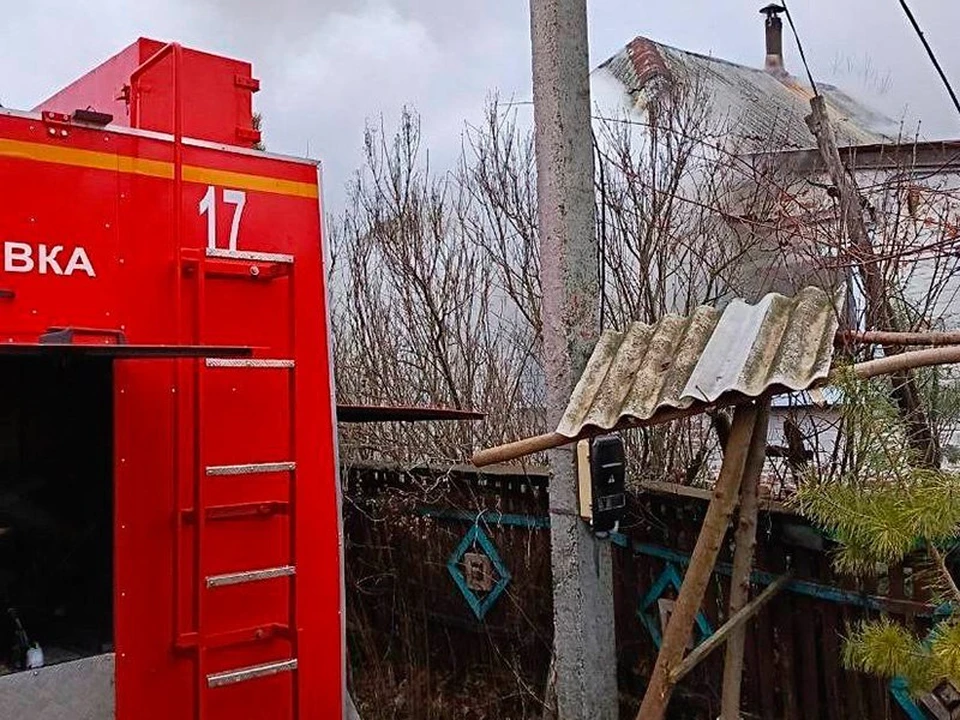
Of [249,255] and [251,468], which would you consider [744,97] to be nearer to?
[249,255]

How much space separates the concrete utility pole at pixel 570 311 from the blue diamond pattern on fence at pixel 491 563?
6.63 feet

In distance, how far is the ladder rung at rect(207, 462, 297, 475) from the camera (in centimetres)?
363

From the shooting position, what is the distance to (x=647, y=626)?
5777 mm

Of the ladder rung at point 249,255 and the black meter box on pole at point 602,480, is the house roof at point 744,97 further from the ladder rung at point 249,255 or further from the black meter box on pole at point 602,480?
the ladder rung at point 249,255

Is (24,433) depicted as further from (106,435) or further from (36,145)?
(36,145)

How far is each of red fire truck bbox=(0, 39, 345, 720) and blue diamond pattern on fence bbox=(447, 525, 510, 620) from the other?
302 cm

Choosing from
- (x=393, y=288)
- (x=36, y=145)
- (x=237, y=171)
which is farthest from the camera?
(x=393, y=288)

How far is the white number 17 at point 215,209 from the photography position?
3.72 metres

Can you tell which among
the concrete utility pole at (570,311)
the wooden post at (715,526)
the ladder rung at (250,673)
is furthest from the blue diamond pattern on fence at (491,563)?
the wooden post at (715,526)

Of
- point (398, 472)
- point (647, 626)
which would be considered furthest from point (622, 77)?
point (647, 626)

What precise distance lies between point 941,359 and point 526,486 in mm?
3904

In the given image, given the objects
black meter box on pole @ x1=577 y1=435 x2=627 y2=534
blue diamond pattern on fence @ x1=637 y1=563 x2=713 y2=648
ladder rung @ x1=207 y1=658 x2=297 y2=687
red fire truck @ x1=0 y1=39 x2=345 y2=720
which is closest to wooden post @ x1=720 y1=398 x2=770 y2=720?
black meter box on pole @ x1=577 y1=435 x2=627 y2=534

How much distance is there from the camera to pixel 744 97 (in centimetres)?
907

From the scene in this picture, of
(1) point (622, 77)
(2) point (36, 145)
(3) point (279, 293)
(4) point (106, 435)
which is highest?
(1) point (622, 77)
